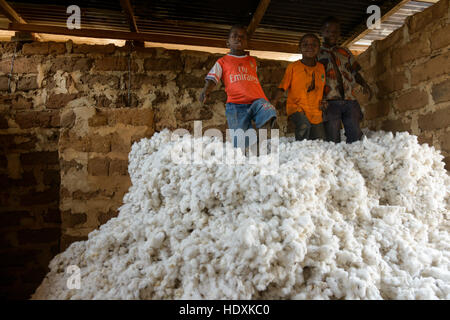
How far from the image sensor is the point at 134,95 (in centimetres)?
253

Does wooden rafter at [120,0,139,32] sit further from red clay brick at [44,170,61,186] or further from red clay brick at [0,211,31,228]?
red clay brick at [0,211,31,228]

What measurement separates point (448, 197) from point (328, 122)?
865mm

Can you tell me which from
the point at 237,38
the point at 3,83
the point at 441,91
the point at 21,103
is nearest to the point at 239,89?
the point at 237,38

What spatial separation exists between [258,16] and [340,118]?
1071 mm

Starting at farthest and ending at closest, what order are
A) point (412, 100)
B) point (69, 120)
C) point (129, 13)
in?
point (129, 13) → point (412, 100) → point (69, 120)

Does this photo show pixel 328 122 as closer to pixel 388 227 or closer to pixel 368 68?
pixel 368 68

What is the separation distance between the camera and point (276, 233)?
38.1 inches

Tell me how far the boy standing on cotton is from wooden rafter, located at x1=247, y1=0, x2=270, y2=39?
1.57 feet

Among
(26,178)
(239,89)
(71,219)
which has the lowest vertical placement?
(71,219)

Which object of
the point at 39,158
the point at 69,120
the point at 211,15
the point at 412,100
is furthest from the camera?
the point at 39,158

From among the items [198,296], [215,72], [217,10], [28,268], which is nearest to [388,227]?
[198,296]

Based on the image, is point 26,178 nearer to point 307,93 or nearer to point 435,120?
point 307,93

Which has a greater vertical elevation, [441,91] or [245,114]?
[441,91]
